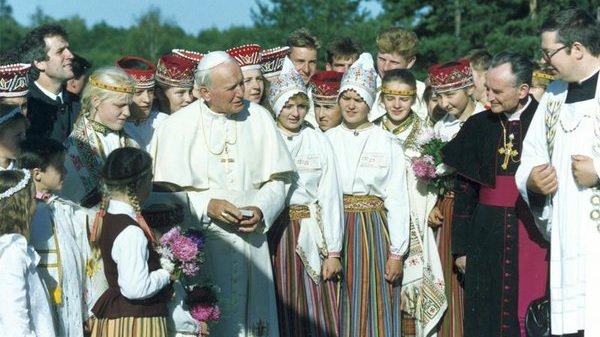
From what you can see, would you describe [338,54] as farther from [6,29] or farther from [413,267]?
[6,29]

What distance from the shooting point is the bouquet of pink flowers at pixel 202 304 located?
7.61m

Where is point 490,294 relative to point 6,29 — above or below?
below

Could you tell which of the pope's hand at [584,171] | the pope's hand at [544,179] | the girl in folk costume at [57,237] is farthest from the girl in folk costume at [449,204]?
the girl in folk costume at [57,237]

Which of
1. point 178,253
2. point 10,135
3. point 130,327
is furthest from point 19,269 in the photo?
point 10,135

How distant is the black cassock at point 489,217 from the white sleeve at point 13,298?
11.0 feet

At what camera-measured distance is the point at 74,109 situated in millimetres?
9352

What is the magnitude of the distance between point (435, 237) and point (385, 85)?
1208 mm

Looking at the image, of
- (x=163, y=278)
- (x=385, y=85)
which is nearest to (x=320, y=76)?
(x=385, y=85)

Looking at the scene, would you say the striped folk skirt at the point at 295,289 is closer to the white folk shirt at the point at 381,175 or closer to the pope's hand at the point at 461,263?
the white folk shirt at the point at 381,175

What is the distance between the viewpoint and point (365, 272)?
30.0 ft

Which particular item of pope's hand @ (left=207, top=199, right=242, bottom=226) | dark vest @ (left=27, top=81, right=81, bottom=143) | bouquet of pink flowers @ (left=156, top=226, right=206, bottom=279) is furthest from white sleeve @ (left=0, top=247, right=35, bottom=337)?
dark vest @ (left=27, top=81, right=81, bottom=143)

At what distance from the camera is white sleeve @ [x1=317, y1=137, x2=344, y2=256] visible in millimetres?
8898

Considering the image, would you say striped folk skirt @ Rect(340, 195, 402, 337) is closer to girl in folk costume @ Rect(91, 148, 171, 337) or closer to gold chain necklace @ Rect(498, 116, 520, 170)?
gold chain necklace @ Rect(498, 116, 520, 170)

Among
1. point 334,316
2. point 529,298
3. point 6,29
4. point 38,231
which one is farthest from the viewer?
point 6,29
